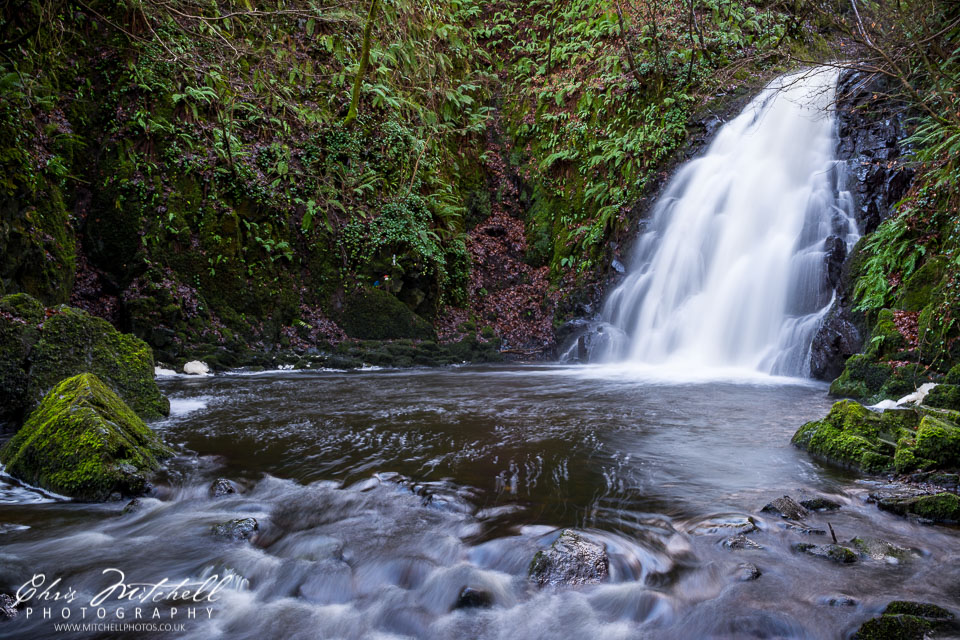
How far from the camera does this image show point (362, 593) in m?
2.67

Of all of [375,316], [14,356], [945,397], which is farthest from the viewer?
[375,316]

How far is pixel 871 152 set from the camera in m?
10.8

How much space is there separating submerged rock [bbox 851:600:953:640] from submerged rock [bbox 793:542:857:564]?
529mm

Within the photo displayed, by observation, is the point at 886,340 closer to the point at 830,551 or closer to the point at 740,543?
the point at 830,551

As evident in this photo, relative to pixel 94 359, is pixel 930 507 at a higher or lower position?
lower

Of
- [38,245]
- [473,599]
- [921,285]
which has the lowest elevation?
[473,599]

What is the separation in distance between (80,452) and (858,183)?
13.3m

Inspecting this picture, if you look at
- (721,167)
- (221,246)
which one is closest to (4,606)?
(221,246)

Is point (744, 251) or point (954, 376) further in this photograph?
point (744, 251)

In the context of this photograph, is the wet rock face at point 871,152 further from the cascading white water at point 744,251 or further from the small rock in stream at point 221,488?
the small rock in stream at point 221,488

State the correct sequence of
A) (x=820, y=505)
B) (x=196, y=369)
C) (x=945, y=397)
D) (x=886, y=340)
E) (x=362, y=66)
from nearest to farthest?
(x=820, y=505) → (x=945, y=397) → (x=886, y=340) → (x=196, y=369) → (x=362, y=66)

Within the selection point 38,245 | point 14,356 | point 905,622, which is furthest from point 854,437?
point 38,245

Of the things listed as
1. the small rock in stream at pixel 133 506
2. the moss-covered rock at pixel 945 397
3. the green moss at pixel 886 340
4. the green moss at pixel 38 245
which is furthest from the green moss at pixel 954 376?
the green moss at pixel 38 245

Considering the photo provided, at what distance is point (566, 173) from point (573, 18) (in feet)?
22.0
